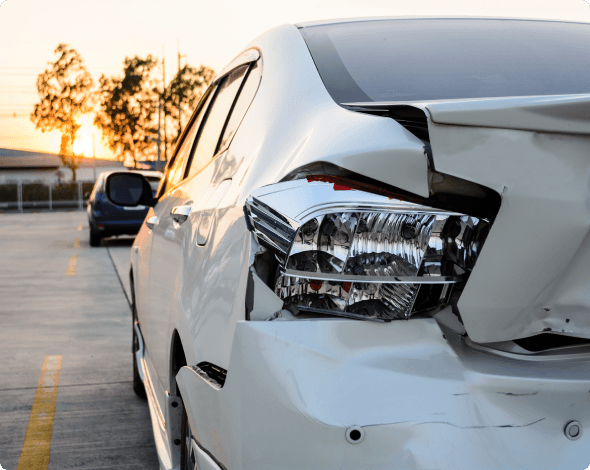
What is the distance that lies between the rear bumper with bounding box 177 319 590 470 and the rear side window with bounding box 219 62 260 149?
1046mm

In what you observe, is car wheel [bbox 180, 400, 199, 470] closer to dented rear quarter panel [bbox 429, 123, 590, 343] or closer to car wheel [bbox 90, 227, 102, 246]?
dented rear quarter panel [bbox 429, 123, 590, 343]

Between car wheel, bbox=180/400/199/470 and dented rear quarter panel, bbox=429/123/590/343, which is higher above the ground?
dented rear quarter panel, bbox=429/123/590/343

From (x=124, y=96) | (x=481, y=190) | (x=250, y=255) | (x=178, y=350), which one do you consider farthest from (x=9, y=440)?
(x=124, y=96)

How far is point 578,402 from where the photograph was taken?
5.10 ft

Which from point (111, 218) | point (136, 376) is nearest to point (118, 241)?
point (111, 218)

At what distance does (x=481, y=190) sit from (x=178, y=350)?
131 centimetres

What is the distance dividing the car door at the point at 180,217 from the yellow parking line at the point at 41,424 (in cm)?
117

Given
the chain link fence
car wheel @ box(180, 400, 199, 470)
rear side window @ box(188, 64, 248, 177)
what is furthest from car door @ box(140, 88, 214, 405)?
the chain link fence

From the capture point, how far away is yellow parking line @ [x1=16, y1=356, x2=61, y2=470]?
13.2ft

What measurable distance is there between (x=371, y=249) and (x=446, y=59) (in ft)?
3.45

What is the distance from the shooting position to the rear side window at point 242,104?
8.20 feet

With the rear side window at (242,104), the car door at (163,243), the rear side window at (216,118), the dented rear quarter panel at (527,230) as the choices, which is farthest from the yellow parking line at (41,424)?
the dented rear quarter panel at (527,230)

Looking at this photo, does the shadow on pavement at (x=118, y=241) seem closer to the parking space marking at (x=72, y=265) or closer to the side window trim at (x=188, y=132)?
the parking space marking at (x=72, y=265)

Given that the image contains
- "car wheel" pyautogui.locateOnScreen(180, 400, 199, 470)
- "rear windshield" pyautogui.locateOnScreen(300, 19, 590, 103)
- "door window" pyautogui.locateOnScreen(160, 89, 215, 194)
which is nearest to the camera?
"rear windshield" pyautogui.locateOnScreen(300, 19, 590, 103)
